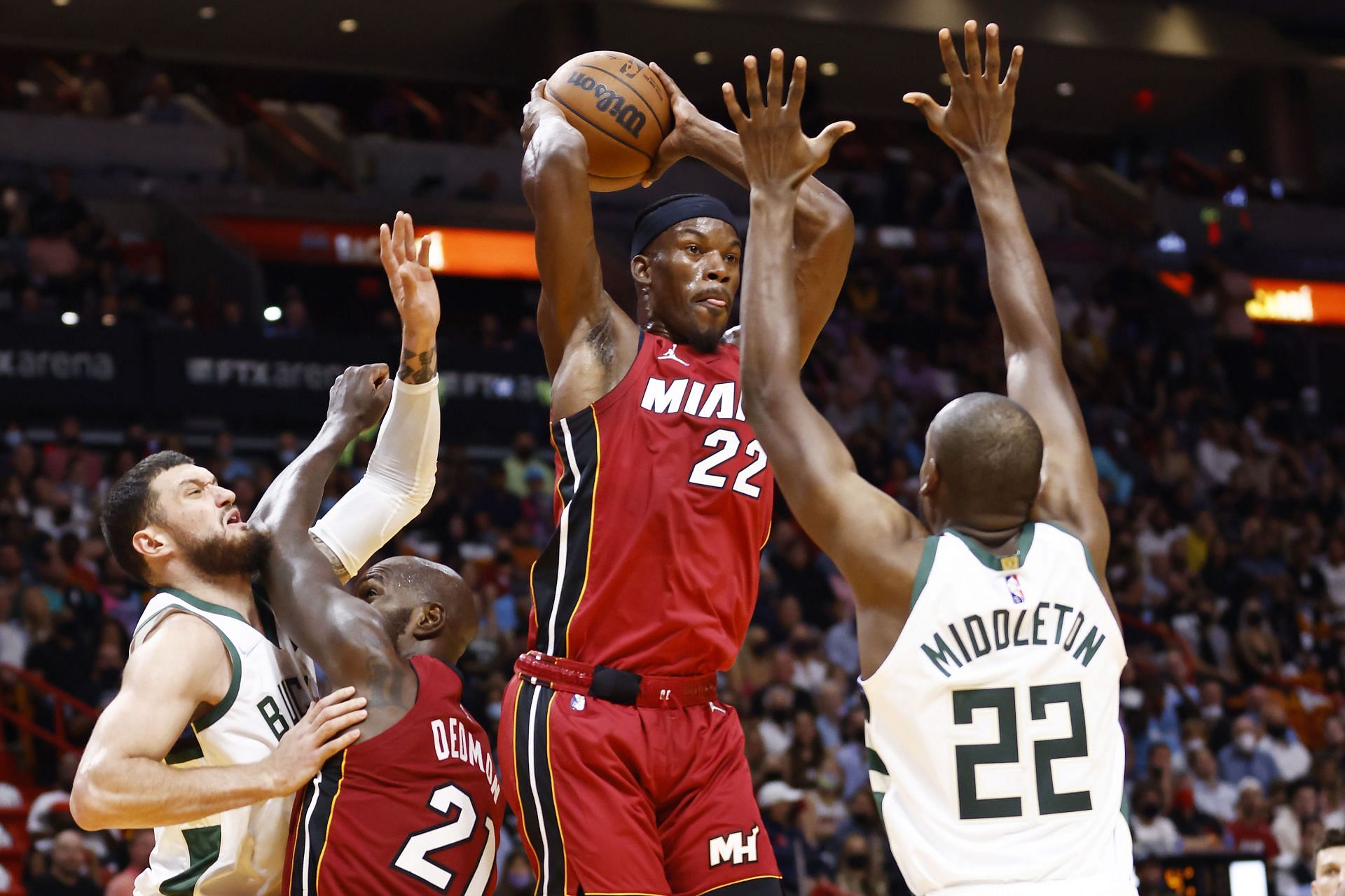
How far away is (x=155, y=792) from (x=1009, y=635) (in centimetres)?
181

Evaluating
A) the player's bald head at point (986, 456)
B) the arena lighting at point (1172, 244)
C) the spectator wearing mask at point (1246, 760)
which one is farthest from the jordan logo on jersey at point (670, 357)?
the arena lighting at point (1172, 244)

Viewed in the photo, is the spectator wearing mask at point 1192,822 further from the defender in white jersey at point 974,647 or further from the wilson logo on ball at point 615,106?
the defender in white jersey at point 974,647

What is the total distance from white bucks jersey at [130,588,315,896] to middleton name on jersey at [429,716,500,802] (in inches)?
14.3

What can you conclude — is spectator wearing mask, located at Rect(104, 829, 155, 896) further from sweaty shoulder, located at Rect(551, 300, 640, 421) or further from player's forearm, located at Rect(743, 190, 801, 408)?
player's forearm, located at Rect(743, 190, 801, 408)

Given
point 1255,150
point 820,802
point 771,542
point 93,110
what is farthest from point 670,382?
point 1255,150

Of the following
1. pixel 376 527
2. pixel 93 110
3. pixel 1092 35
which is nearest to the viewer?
pixel 376 527

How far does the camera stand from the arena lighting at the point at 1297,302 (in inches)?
832

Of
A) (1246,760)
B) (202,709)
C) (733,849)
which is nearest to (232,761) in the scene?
(202,709)

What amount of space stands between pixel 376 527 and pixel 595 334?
93cm

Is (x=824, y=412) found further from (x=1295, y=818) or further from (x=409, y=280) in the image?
(x=409, y=280)

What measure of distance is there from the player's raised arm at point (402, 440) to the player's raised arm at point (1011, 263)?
1500 millimetres

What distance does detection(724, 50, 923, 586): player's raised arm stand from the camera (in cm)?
296

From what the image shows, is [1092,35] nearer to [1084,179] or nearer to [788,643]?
[1084,179]

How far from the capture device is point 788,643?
12477mm
